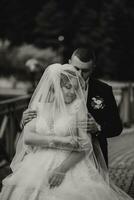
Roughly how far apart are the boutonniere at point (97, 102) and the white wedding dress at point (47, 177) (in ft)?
1.59

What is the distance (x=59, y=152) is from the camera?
17.8 feet

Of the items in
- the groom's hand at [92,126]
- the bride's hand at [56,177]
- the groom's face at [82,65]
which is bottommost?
the bride's hand at [56,177]

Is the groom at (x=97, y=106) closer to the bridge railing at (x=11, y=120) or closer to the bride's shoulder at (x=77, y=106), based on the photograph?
the bride's shoulder at (x=77, y=106)

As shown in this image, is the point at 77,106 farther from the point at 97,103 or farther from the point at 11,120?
the point at 11,120

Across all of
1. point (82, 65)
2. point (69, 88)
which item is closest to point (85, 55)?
point (82, 65)

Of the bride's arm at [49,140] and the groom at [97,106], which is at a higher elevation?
the groom at [97,106]

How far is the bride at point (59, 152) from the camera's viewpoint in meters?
5.31

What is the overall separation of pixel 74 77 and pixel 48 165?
2.39ft

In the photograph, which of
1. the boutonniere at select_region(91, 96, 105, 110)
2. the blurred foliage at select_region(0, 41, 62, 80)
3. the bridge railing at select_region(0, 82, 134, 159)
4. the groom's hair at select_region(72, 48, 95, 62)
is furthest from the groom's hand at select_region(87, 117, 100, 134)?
the blurred foliage at select_region(0, 41, 62, 80)

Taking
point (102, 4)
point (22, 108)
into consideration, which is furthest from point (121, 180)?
point (102, 4)

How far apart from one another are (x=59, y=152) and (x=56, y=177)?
22cm

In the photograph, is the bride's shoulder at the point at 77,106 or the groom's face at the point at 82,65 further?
the groom's face at the point at 82,65

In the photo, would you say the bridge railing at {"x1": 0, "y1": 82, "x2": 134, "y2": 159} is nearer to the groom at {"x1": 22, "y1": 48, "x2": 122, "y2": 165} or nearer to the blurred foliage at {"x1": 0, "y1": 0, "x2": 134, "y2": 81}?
the groom at {"x1": 22, "y1": 48, "x2": 122, "y2": 165}

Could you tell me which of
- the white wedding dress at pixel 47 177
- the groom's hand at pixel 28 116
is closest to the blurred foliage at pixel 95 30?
the groom's hand at pixel 28 116
